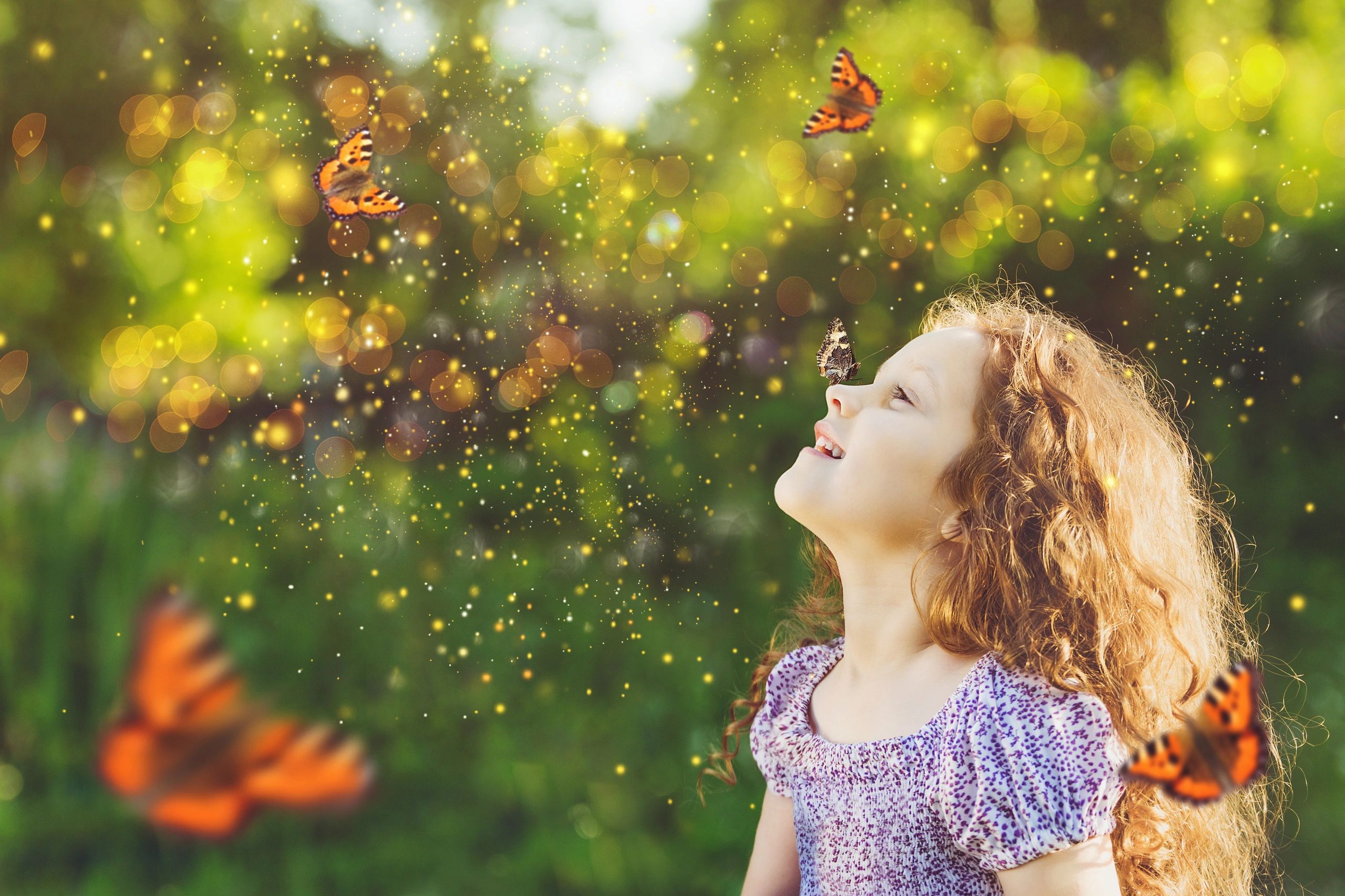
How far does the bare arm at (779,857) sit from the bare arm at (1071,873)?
29 cm

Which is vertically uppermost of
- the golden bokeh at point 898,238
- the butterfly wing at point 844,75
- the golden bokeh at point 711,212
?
the butterfly wing at point 844,75

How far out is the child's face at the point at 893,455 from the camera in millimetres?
860

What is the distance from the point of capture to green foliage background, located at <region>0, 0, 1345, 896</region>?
145 centimetres

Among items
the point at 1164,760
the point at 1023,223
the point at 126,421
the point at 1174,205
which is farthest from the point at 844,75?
the point at 126,421

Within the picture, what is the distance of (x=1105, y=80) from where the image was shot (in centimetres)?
150

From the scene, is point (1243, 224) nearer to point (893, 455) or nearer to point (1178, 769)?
point (893, 455)

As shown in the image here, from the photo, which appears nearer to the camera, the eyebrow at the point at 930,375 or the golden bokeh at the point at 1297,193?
the eyebrow at the point at 930,375

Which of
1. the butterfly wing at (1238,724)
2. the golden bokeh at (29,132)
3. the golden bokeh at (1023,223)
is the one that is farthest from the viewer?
the golden bokeh at (29,132)

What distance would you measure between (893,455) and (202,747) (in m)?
1.31

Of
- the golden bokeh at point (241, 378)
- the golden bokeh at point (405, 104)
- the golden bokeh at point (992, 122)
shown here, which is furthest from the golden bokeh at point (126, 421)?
the golden bokeh at point (992, 122)

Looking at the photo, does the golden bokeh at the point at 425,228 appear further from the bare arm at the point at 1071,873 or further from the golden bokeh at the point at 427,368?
the bare arm at the point at 1071,873

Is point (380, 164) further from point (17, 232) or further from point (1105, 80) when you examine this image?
point (1105, 80)

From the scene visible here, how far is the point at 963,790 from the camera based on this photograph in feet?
2.50

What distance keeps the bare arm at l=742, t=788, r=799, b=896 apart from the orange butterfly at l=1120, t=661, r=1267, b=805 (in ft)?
1.62
